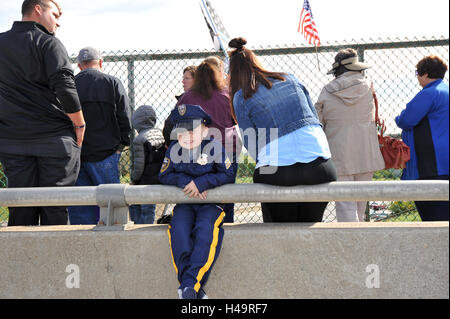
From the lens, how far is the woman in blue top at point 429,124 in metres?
3.91

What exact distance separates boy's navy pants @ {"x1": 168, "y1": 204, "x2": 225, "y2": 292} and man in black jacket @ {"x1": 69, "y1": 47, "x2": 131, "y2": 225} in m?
1.64

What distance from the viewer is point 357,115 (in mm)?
4535

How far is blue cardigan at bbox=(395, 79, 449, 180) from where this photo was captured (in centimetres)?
391

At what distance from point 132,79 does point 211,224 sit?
236cm

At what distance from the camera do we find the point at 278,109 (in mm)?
3148

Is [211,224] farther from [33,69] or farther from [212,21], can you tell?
[212,21]

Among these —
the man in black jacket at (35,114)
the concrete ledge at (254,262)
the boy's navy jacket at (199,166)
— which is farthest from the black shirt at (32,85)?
the boy's navy jacket at (199,166)

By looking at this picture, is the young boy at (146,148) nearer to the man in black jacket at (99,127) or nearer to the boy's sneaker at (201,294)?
the man in black jacket at (99,127)

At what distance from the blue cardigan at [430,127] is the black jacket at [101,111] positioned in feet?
8.20

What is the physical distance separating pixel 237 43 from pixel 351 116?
1.66 meters

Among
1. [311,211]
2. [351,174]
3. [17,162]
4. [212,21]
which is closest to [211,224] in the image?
[311,211]

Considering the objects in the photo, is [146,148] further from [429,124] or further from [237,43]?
[429,124]

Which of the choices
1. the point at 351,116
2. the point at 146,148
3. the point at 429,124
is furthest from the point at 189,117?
the point at 429,124

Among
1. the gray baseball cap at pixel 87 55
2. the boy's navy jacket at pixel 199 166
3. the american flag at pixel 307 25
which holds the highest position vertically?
the american flag at pixel 307 25
